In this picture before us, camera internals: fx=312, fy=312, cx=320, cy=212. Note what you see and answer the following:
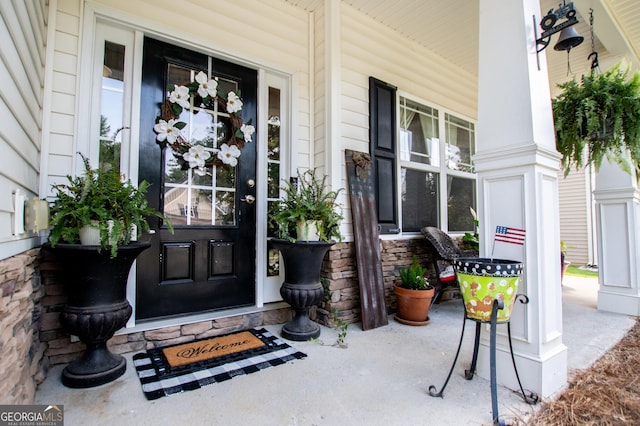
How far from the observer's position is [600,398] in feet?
Result: 5.55

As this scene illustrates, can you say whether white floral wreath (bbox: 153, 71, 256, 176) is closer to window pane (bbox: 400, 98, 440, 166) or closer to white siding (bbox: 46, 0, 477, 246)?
white siding (bbox: 46, 0, 477, 246)

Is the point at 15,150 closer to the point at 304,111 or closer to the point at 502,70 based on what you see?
the point at 304,111

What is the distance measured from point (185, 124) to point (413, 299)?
2.52 metres

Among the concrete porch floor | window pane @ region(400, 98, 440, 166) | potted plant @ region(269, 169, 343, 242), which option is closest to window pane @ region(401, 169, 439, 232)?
window pane @ region(400, 98, 440, 166)

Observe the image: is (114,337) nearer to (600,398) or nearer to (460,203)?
(600,398)

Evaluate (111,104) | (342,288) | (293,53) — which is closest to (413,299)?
(342,288)

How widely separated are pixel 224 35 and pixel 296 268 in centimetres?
208

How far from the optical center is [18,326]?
1.39 m

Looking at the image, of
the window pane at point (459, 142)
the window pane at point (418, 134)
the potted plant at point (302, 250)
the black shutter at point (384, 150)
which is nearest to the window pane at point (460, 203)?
the window pane at point (459, 142)

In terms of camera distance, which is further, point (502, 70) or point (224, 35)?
point (224, 35)

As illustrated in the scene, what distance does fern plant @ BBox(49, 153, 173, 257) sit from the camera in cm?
170

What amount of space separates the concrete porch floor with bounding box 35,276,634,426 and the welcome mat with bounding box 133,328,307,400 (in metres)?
0.06

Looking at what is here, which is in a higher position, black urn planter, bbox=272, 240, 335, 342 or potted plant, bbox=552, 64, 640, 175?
potted plant, bbox=552, 64, 640, 175

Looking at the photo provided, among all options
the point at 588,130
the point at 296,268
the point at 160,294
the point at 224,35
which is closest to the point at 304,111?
the point at 224,35
